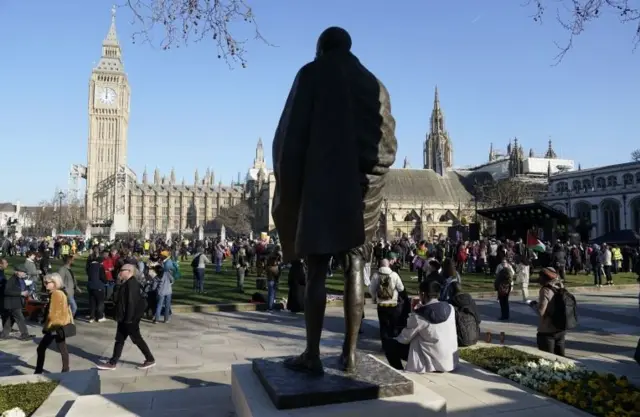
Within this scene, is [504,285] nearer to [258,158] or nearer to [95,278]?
[95,278]

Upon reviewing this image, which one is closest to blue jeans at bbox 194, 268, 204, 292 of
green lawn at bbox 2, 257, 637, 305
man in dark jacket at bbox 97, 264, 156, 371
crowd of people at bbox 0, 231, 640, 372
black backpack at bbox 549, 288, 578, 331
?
crowd of people at bbox 0, 231, 640, 372

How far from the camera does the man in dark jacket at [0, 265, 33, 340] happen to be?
9367 millimetres

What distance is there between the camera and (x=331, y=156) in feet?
11.3

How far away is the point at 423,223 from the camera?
7456 centimetres

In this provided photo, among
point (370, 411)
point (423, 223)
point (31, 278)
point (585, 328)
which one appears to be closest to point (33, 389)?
point (370, 411)

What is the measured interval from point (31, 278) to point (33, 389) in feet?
28.4

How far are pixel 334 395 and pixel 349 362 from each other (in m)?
Answer: 0.50

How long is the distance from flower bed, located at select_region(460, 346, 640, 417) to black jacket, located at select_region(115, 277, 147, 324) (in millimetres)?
4675

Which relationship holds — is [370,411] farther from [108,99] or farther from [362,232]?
[108,99]

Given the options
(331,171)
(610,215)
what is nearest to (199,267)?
(331,171)

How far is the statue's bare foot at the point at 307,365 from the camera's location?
139 inches

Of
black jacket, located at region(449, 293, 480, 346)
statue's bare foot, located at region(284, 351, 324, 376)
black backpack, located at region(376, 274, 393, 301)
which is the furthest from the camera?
black backpack, located at region(376, 274, 393, 301)

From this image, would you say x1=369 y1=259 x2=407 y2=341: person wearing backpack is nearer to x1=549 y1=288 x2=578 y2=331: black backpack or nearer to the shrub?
the shrub

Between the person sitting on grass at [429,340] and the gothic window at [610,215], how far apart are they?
2456 inches
